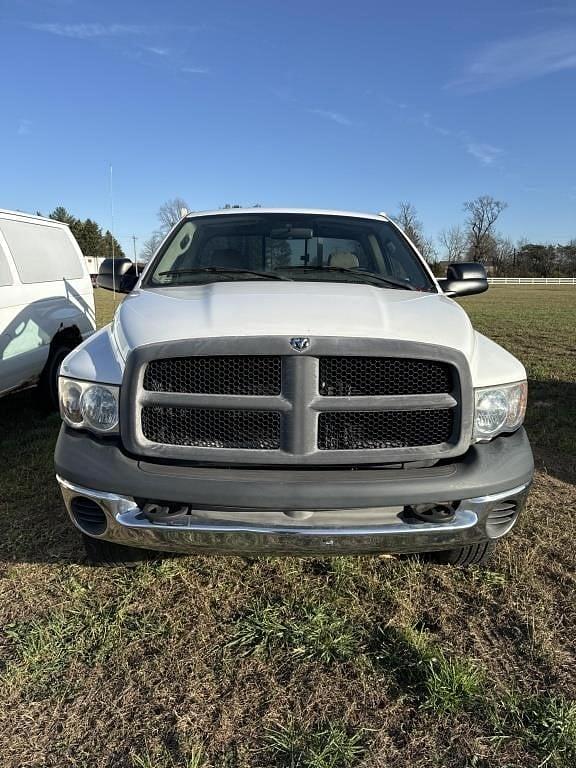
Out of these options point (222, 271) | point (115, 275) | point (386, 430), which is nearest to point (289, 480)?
point (386, 430)

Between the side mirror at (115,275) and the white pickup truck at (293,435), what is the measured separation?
1563mm

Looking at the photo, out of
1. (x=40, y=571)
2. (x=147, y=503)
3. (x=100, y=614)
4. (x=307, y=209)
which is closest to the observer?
(x=147, y=503)

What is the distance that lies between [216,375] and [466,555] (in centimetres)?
164

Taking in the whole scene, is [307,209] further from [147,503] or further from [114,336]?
[147,503]

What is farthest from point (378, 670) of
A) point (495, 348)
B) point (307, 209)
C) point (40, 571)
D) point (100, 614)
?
point (307, 209)

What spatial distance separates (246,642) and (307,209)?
3075mm

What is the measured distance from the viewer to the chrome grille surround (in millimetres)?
2307

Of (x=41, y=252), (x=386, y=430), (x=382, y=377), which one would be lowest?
(x=386, y=430)

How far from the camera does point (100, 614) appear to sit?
272 cm

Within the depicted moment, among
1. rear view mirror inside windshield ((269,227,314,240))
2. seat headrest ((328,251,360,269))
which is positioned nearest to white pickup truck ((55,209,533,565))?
seat headrest ((328,251,360,269))

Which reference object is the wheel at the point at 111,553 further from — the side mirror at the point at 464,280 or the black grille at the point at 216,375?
the side mirror at the point at 464,280

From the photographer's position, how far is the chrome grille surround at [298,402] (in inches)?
90.8

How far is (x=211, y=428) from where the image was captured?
2412 mm

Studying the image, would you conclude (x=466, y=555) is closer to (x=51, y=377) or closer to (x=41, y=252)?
(x=51, y=377)
